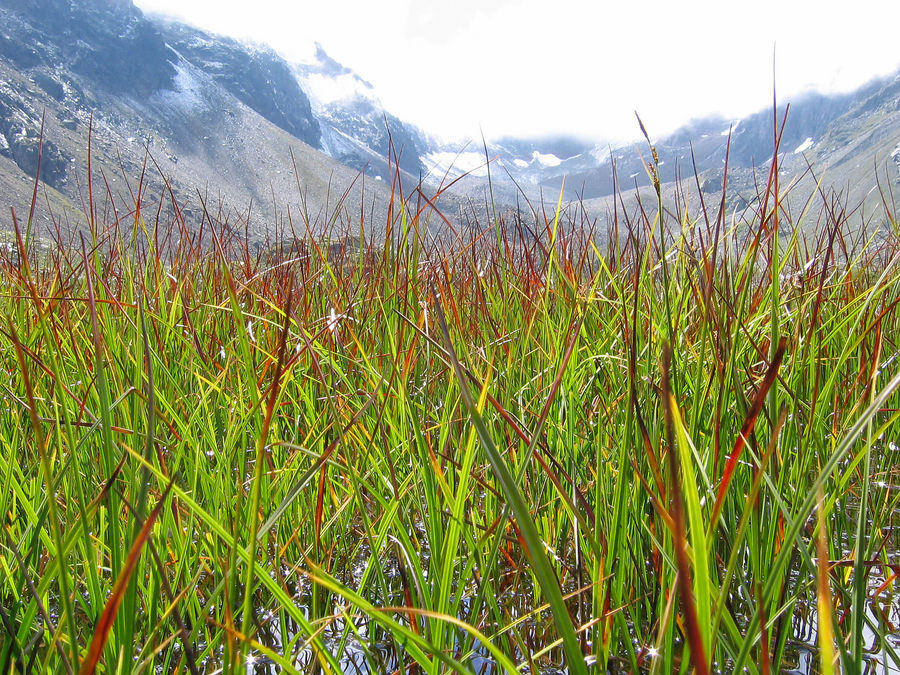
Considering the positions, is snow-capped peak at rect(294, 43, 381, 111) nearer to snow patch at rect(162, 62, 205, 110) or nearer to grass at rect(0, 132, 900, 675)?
snow patch at rect(162, 62, 205, 110)

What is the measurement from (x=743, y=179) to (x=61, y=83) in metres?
82.2

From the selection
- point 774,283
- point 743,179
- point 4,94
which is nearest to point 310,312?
point 774,283

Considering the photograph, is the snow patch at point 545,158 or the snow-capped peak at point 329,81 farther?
the snow patch at point 545,158

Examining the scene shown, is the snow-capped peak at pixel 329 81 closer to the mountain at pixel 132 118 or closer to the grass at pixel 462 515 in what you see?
the mountain at pixel 132 118

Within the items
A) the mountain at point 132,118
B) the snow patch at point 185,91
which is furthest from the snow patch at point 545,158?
the snow patch at point 185,91

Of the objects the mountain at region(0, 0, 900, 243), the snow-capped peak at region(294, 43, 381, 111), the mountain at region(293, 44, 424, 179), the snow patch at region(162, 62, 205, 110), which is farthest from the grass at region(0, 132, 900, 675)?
the snow-capped peak at region(294, 43, 381, 111)

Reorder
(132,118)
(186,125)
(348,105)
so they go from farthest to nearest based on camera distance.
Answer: (348,105)
(186,125)
(132,118)

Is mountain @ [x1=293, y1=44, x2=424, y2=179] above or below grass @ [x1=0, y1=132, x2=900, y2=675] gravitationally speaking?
above

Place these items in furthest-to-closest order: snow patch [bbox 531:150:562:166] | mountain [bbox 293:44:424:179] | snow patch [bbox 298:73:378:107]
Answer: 1. snow patch [bbox 531:150:562:166]
2. snow patch [bbox 298:73:378:107]
3. mountain [bbox 293:44:424:179]

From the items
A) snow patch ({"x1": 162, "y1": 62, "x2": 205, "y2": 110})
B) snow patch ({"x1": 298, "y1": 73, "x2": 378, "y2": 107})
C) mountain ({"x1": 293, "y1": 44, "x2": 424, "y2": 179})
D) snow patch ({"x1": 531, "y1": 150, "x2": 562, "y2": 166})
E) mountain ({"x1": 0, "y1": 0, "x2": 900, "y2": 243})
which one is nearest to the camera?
mountain ({"x1": 0, "y1": 0, "x2": 900, "y2": 243})

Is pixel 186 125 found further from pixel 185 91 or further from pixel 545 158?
pixel 545 158

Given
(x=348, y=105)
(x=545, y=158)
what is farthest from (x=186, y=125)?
(x=545, y=158)

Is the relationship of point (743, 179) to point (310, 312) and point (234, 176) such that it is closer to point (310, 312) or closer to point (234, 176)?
point (234, 176)

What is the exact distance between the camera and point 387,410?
3.50 feet
